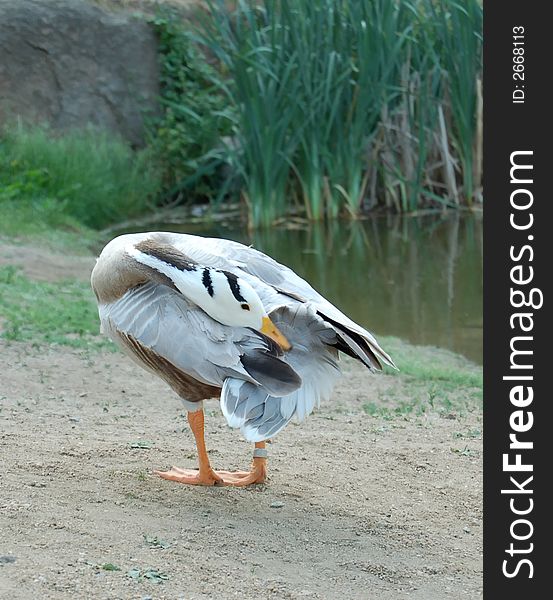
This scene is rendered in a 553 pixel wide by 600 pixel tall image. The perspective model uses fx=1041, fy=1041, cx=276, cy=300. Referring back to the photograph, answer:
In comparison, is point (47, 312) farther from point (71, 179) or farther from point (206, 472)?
point (71, 179)

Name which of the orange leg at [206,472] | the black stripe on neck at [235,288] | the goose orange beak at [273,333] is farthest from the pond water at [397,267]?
the black stripe on neck at [235,288]

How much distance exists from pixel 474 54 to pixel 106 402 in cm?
897

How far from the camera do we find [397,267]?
37.4 ft

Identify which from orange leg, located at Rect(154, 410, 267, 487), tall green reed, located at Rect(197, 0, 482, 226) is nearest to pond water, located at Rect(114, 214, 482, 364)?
tall green reed, located at Rect(197, 0, 482, 226)

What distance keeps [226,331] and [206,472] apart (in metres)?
0.68

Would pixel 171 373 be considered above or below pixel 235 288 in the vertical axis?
below

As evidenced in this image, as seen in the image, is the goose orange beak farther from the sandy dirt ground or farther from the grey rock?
→ the grey rock

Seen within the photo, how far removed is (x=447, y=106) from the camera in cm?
1393

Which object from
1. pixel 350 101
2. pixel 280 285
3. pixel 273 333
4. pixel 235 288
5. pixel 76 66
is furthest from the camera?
pixel 76 66

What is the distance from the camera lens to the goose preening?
3.73 meters

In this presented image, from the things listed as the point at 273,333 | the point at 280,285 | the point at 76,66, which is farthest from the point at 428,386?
the point at 76,66

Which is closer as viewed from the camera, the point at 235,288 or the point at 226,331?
the point at 235,288

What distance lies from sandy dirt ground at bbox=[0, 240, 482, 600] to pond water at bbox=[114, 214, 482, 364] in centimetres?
318

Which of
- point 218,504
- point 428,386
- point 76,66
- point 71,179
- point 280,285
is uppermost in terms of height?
point 76,66
